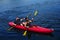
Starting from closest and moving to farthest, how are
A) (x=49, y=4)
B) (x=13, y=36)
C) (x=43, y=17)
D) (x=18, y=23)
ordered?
(x=13, y=36) < (x=18, y=23) < (x=43, y=17) < (x=49, y=4)

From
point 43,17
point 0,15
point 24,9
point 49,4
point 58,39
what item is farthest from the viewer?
point 49,4

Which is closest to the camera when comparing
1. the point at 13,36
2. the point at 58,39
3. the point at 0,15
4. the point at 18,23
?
the point at 58,39

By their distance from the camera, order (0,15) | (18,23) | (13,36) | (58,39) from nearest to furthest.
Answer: (58,39) → (13,36) → (18,23) → (0,15)

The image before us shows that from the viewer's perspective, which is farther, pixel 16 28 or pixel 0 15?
pixel 0 15

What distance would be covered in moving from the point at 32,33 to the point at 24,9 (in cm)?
704

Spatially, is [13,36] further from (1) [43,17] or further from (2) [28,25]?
(1) [43,17]

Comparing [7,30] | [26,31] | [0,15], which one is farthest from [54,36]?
[0,15]

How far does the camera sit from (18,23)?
12430 millimetres

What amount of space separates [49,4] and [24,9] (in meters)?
3.19

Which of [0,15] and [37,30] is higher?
[37,30]

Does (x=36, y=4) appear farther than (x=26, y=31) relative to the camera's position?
Yes

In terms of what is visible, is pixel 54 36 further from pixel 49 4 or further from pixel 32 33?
pixel 49 4

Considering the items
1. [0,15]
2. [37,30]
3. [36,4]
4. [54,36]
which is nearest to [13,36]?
[37,30]

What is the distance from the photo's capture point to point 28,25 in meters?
11.6
